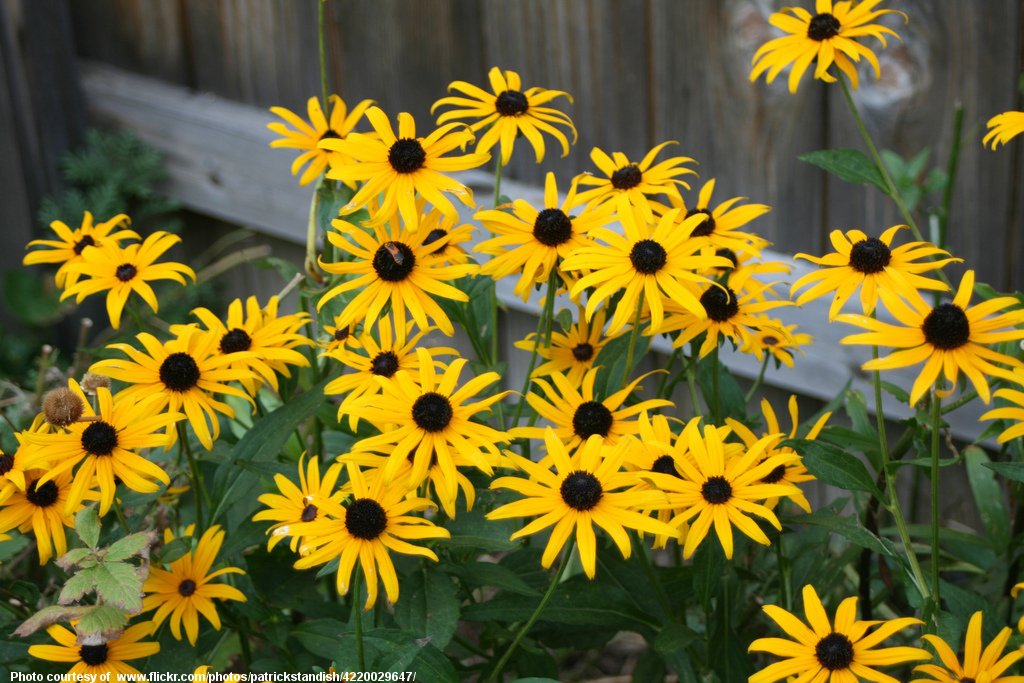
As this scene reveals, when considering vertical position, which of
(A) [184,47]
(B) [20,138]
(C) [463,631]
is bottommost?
(C) [463,631]

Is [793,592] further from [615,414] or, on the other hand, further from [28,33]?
[28,33]

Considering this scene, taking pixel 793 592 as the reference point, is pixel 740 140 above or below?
above

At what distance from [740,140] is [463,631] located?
1.16 meters

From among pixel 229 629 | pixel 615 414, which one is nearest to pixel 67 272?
pixel 229 629

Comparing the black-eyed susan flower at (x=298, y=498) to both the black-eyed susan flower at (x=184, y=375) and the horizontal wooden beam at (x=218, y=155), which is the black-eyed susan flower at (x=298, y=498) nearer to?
the black-eyed susan flower at (x=184, y=375)

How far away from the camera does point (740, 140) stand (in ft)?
8.17

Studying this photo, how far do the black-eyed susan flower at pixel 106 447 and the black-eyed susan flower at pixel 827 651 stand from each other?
629mm

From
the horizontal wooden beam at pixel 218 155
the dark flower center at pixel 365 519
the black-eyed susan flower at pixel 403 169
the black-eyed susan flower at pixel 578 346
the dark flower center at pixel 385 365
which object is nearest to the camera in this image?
the dark flower center at pixel 365 519

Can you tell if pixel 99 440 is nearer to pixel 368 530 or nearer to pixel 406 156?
pixel 368 530

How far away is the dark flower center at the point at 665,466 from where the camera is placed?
1240 millimetres

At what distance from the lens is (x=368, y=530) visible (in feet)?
3.75

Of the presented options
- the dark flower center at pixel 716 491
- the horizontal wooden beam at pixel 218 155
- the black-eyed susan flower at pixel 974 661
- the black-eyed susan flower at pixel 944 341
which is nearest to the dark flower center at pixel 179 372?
the dark flower center at pixel 716 491

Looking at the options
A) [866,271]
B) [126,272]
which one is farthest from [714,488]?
[126,272]

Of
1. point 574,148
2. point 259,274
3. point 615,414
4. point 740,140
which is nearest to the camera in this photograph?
point 615,414
